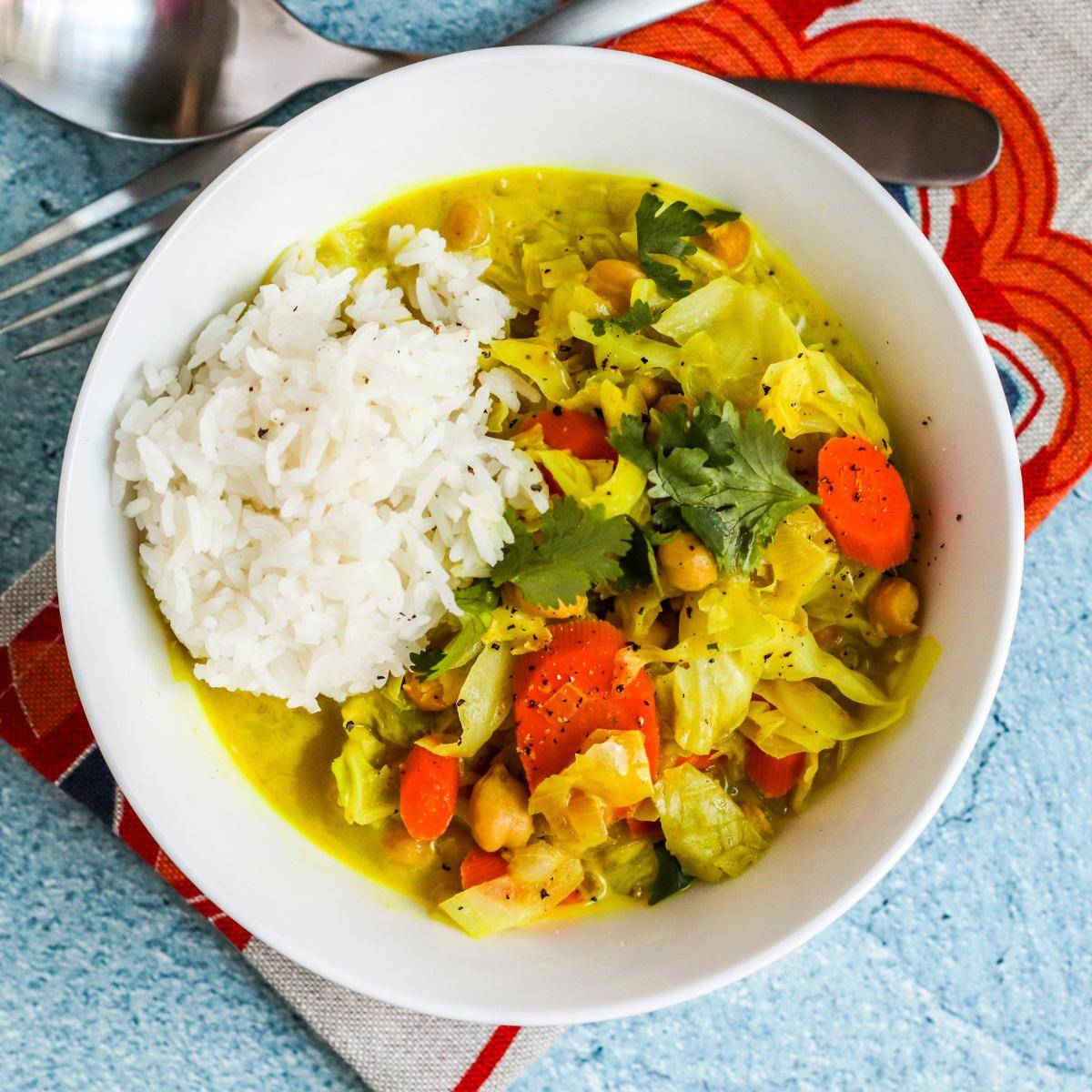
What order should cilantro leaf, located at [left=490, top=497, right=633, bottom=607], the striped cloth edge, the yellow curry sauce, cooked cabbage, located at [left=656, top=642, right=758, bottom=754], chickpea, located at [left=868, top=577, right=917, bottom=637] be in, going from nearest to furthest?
cilantro leaf, located at [left=490, top=497, right=633, bottom=607] → cooked cabbage, located at [left=656, top=642, right=758, bottom=754] → chickpea, located at [left=868, top=577, right=917, bottom=637] → the yellow curry sauce → the striped cloth edge

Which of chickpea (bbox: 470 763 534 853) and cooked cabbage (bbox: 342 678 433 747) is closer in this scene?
chickpea (bbox: 470 763 534 853)

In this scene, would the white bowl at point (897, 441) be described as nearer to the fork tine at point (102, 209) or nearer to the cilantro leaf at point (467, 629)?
the fork tine at point (102, 209)

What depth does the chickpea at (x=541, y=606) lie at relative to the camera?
7.36 feet

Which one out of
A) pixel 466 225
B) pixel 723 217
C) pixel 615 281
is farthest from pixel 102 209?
pixel 723 217

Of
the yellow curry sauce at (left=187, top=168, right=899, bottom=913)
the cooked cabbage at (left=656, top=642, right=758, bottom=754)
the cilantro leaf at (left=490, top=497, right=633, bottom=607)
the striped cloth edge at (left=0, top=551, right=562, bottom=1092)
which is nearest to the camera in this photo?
the cilantro leaf at (left=490, top=497, right=633, bottom=607)

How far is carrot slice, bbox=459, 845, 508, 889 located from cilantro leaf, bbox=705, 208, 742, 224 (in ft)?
5.06

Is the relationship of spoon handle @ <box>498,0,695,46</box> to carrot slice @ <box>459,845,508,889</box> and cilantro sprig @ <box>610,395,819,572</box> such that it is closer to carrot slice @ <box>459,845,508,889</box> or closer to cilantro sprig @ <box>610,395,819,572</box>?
cilantro sprig @ <box>610,395,819,572</box>

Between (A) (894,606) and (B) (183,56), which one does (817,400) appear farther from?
(B) (183,56)

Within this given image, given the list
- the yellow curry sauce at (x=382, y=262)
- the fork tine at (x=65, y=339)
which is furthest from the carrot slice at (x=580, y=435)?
the fork tine at (x=65, y=339)

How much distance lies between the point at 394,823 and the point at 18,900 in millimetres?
1024

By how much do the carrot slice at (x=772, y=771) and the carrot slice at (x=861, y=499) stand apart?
492 mm

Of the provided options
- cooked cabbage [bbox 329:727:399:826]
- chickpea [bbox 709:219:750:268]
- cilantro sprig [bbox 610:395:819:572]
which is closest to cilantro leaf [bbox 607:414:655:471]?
cilantro sprig [bbox 610:395:819:572]

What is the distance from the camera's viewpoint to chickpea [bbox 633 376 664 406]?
2371mm

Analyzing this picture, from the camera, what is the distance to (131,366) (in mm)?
2307
